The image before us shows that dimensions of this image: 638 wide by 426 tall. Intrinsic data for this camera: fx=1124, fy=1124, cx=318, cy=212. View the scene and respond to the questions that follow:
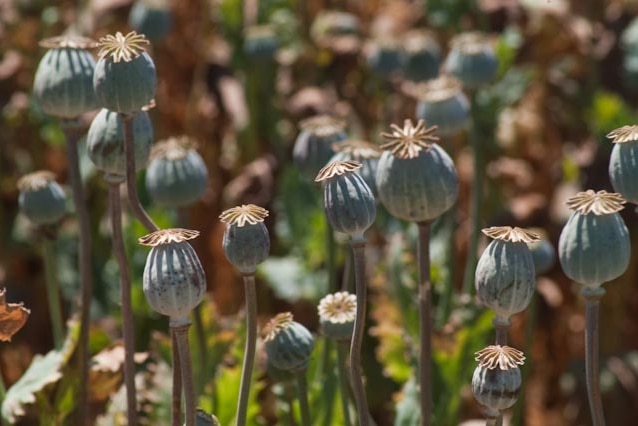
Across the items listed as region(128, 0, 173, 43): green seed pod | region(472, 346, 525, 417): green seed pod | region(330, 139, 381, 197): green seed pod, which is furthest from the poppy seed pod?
region(128, 0, 173, 43): green seed pod

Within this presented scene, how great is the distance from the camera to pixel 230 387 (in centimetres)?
156

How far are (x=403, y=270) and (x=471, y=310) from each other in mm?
161

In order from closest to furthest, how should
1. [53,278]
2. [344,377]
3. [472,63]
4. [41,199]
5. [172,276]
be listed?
[172,276] → [344,377] → [41,199] → [53,278] → [472,63]

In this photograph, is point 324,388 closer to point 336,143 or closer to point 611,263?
point 336,143

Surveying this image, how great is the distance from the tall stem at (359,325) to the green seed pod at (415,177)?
0.09 m

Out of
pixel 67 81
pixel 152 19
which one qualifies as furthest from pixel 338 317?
pixel 152 19

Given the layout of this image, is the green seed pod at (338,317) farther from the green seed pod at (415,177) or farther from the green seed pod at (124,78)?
the green seed pod at (124,78)

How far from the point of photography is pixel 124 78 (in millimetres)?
1133

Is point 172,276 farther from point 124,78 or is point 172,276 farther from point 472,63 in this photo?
point 472,63

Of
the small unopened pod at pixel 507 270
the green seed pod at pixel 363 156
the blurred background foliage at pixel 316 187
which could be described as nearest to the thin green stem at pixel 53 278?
the blurred background foliage at pixel 316 187

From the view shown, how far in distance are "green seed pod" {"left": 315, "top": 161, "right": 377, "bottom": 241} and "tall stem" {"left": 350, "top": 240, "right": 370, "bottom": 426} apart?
0.06 ft

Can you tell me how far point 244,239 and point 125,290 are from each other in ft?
0.73

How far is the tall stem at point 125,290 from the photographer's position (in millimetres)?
1243

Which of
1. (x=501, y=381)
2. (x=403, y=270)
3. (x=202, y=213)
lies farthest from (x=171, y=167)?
(x=202, y=213)
